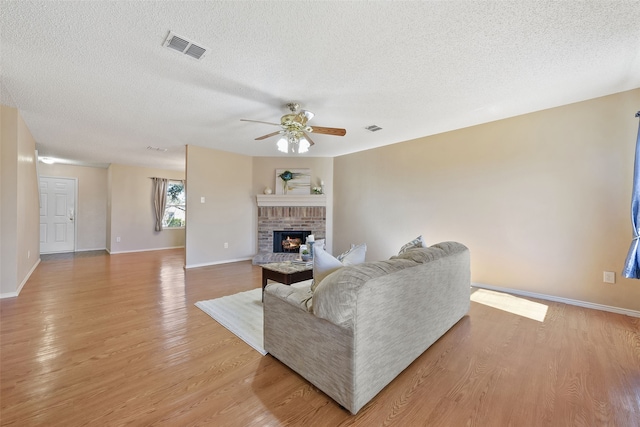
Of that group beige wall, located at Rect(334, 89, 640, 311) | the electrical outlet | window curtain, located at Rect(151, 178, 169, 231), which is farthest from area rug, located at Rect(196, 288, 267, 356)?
window curtain, located at Rect(151, 178, 169, 231)

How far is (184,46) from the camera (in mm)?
1948

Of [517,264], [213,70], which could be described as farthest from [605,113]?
[213,70]

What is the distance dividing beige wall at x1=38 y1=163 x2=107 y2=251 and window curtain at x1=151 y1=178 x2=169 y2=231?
1421mm

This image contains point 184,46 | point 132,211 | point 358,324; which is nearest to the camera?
point 358,324

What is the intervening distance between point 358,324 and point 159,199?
24.8 feet

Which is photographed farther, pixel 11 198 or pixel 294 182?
pixel 294 182

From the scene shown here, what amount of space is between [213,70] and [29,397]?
2614 mm

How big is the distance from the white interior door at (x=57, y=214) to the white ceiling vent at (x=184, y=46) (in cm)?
715

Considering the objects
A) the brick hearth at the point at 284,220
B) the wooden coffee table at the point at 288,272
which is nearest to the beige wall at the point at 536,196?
the brick hearth at the point at 284,220

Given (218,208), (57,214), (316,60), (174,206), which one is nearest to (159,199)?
(174,206)

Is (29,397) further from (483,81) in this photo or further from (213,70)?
(483,81)

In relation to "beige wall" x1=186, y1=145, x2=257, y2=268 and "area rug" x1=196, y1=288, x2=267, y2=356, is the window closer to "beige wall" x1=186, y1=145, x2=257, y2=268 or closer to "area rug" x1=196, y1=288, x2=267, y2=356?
"beige wall" x1=186, y1=145, x2=257, y2=268

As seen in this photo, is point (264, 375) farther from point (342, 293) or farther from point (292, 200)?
point (292, 200)

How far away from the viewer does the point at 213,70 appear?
229 centimetres
